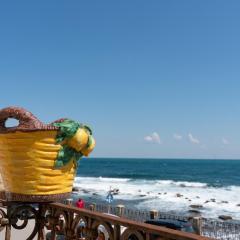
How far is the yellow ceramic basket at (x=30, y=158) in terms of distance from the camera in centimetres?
372

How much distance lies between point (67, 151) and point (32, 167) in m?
0.41

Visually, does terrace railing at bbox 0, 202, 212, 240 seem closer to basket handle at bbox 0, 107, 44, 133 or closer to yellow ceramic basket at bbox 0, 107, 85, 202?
yellow ceramic basket at bbox 0, 107, 85, 202

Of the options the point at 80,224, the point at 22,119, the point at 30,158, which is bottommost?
the point at 80,224

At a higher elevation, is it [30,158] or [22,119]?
[22,119]

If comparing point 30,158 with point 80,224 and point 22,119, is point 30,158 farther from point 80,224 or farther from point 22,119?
point 80,224

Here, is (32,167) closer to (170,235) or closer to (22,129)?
(22,129)

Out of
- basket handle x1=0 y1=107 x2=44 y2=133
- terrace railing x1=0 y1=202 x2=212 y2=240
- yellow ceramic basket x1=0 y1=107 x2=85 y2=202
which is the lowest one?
terrace railing x1=0 y1=202 x2=212 y2=240

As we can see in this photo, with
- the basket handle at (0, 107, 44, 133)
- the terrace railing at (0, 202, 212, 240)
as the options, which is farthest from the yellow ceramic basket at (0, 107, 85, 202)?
the terrace railing at (0, 202, 212, 240)

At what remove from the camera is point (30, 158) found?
373 centimetres

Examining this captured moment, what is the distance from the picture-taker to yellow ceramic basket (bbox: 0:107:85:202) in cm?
372

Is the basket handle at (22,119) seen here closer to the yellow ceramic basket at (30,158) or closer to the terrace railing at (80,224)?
the yellow ceramic basket at (30,158)

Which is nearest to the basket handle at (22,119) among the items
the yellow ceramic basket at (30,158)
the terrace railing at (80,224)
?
the yellow ceramic basket at (30,158)

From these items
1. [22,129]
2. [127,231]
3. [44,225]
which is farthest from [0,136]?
[127,231]

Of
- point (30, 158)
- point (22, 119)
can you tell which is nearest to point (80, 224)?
point (30, 158)
